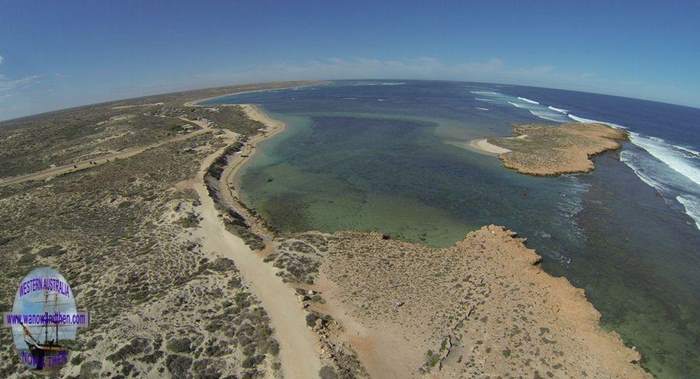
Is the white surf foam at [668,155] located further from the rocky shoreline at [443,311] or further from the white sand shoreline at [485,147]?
the rocky shoreline at [443,311]

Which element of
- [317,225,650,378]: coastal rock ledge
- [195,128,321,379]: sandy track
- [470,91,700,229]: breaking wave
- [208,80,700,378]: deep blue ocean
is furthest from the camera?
[470,91,700,229]: breaking wave

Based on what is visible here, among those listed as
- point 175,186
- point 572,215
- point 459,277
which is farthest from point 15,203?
point 572,215

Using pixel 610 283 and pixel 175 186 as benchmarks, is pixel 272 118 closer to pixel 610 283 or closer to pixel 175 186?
pixel 175 186

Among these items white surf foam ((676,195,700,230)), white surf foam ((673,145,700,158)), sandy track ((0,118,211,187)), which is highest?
white surf foam ((673,145,700,158))

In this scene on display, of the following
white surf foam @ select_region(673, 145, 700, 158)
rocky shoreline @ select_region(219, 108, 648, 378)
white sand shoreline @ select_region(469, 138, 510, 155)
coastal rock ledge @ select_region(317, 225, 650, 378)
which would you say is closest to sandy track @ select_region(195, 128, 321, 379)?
rocky shoreline @ select_region(219, 108, 648, 378)

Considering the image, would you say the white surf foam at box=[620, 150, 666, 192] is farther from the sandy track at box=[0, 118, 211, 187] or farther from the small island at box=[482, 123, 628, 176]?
the sandy track at box=[0, 118, 211, 187]

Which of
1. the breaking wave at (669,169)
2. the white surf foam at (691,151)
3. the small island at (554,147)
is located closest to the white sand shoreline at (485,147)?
the small island at (554,147)
